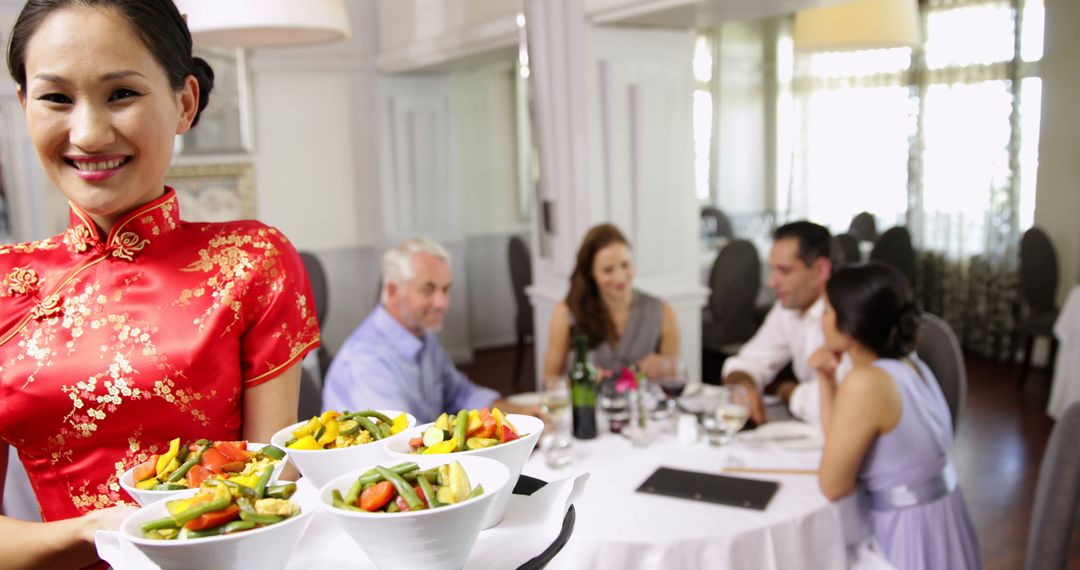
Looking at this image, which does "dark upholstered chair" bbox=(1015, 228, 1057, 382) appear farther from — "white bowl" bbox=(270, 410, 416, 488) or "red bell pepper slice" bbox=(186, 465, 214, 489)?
"red bell pepper slice" bbox=(186, 465, 214, 489)

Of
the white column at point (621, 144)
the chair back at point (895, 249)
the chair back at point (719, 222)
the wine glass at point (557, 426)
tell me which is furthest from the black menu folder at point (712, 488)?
→ the chair back at point (719, 222)

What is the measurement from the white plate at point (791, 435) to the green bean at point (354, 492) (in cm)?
198

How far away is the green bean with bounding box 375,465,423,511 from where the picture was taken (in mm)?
717

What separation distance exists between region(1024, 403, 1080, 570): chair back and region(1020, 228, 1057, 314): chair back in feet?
14.4

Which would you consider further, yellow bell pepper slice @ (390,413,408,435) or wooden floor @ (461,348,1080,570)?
wooden floor @ (461,348,1080,570)

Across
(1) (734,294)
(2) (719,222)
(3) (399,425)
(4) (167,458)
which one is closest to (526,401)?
(3) (399,425)

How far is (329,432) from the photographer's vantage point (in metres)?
0.90

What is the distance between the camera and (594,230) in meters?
3.70

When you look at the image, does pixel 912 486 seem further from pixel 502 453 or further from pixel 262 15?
pixel 262 15

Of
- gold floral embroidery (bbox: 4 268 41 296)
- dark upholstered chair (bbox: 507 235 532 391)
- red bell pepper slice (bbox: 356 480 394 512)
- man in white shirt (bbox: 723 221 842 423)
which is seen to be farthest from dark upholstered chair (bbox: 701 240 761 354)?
red bell pepper slice (bbox: 356 480 394 512)

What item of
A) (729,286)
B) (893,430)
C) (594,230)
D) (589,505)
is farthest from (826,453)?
(729,286)

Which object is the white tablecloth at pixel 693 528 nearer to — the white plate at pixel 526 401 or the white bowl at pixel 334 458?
the white plate at pixel 526 401

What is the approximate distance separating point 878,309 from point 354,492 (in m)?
1.97

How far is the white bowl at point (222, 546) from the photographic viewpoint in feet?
2.19
